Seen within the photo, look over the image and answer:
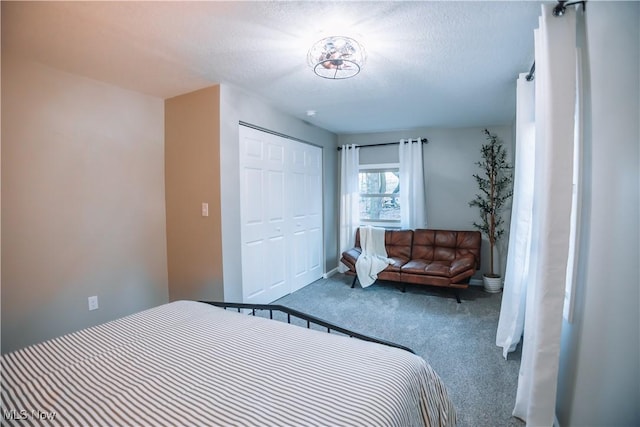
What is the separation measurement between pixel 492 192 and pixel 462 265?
1163mm

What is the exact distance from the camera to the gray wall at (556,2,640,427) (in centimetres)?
112

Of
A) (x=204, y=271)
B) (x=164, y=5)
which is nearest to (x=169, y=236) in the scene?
(x=204, y=271)

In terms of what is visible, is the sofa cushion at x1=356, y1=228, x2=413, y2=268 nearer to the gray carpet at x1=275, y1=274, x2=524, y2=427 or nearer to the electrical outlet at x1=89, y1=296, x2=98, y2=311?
A: the gray carpet at x1=275, y1=274, x2=524, y2=427

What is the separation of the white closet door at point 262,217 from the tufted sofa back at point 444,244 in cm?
198

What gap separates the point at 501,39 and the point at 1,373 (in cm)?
304

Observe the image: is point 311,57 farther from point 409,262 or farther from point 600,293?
point 409,262

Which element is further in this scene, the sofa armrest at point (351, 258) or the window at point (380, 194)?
the window at point (380, 194)

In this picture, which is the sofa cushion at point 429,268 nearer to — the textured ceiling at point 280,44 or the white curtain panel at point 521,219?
the white curtain panel at point 521,219

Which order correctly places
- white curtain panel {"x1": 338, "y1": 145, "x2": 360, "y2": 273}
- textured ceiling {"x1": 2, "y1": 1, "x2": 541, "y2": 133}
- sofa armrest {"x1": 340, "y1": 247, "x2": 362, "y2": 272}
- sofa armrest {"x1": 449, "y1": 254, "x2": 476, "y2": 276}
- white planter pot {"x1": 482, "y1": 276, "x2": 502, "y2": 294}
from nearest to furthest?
textured ceiling {"x1": 2, "y1": 1, "x2": 541, "y2": 133} → sofa armrest {"x1": 449, "y1": 254, "x2": 476, "y2": 276} → white planter pot {"x1": 482, "y1": 276, "x2": 502, "y2": 294} → sofa armrest {"x1": 340, "y1": 247, "x2": 362, "y2": 272} → white curtain panel {"x1": 338, "y1": 145, "x2": 360, "y2": 273}

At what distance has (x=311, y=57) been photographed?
6.72ft

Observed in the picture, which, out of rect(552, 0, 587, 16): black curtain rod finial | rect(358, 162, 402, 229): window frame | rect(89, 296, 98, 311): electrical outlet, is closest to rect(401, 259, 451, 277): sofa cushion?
rect(358, 162, 402, 229): window frame

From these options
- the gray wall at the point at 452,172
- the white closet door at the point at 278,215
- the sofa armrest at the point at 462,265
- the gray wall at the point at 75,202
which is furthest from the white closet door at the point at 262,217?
the gray wall at the point at 452,172

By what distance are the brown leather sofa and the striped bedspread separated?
2383 mm

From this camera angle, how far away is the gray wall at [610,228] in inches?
44.0
